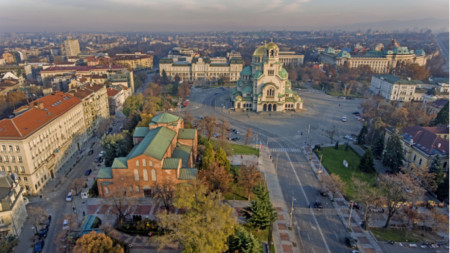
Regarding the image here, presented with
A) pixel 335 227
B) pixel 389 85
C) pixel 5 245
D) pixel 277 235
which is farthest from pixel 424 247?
pixel 389 85

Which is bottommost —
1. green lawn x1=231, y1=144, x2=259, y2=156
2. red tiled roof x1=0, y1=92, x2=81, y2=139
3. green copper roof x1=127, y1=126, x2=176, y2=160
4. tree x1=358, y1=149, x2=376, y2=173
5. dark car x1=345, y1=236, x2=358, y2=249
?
green lawn x1=231, y1=144, x2=259, y2=156

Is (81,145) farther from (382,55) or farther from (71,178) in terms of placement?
(382,55)

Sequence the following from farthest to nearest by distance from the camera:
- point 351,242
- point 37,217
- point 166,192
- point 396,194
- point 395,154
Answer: point 395,154
point 166,192
point 37,217
point 396,194
point 351,242

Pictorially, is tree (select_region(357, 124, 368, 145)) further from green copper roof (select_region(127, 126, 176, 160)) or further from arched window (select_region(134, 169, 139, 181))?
arched window (select_region(134, 169, 139, 181))

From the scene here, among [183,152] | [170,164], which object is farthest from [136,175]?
[183,152]

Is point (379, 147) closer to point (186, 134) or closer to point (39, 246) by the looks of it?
point (186, 134)

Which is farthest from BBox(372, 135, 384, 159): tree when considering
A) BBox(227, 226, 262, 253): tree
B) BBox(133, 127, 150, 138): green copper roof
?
BBox(133, 127, 150, 138): green copper roof
